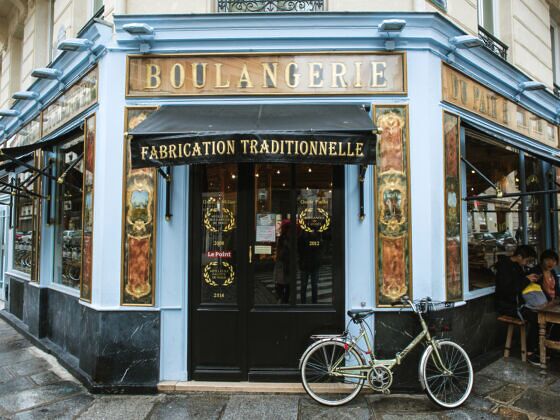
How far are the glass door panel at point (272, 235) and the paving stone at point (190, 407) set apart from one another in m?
1.20

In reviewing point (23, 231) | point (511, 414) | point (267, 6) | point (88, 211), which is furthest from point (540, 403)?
point (23, 231)

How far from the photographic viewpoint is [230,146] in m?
3.99

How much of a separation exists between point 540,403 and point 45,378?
6.03 meters

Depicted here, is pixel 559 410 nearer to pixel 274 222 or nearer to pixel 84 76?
pixel 274 222

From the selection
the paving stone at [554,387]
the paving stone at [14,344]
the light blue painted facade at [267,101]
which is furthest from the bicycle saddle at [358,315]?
the paving stone at [14,344]

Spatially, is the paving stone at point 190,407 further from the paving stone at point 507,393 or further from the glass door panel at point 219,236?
the paving stone at point 507,393

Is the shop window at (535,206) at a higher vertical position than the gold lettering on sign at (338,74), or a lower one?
lower

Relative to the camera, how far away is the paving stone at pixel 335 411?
396cm

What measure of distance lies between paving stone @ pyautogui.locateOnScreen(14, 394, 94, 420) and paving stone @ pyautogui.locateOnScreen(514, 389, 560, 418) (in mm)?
4770

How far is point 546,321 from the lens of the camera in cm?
518

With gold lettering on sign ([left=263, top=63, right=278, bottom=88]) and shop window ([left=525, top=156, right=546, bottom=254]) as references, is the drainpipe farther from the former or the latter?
shop window ([left=525, top=156, right=546, bottom=254])

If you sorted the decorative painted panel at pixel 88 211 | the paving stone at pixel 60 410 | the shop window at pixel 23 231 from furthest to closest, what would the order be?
the shop window at pixel 23 231, the decorative painted panel at pixel 88 211, the paving stone at pixel 60 410

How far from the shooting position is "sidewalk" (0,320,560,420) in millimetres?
4004

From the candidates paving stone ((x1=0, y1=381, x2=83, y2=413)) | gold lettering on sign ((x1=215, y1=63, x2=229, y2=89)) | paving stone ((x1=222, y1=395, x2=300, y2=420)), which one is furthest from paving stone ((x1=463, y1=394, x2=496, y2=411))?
gold lettering on sign ((x1=215, y1=63, x2=229, y2=89))
